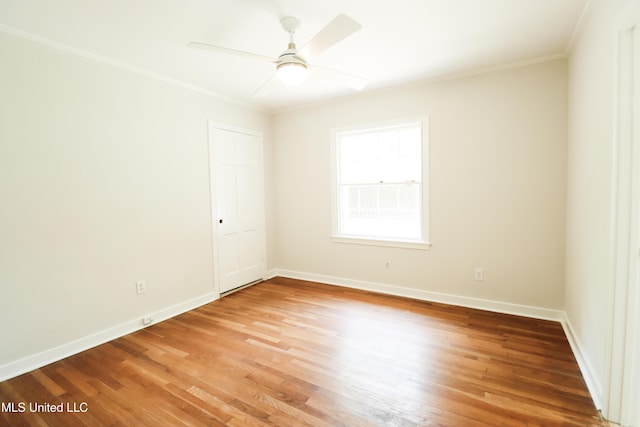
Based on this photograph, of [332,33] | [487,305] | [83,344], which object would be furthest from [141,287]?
[487,305]

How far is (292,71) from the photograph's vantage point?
6.66 ft

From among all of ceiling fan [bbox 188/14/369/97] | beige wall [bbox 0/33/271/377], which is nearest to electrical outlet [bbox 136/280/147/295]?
beige wall [bbox 0/33/271/377]

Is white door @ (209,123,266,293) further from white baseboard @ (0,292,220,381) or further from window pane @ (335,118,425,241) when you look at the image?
window pane @ (335,118,425,241)

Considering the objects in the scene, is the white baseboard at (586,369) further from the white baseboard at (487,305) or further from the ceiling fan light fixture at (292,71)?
the ceiling fan light fixture at (292,71)

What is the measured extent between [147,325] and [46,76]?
234 cm

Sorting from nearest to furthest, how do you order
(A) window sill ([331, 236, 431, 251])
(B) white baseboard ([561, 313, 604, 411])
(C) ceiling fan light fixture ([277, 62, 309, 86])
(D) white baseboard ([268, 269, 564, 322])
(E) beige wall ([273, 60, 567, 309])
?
(B) white baseboard ([561, 313, 604, 411]) → (C) ceiling fan light fixture ([277, 62, 309, 86]) → (E) beige wall ([273, 60, 567, 309]) → (D) white baseboard ([268, 269, 564, 322]) → (A) window sill ([331, 236, 431, 251])

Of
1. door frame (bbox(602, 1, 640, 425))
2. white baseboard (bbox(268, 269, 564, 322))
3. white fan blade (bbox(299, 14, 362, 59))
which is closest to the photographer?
door frame (bbox(602, 1, 640, 425))

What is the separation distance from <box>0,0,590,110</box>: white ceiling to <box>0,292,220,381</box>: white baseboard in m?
2.44

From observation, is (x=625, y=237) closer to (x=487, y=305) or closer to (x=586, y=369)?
(x=586, y=369)

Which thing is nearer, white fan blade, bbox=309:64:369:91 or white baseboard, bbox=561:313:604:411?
white baseboard, bbox=561:313:604:411

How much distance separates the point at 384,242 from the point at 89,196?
10.2 feet

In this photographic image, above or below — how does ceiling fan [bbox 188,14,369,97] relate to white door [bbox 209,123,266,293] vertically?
above

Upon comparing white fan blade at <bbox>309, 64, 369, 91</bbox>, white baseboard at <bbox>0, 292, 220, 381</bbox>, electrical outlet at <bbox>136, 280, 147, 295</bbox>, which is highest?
white fan blade at <bbox>309, 64, 369, 91</bbox>

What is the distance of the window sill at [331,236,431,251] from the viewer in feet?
11.3
